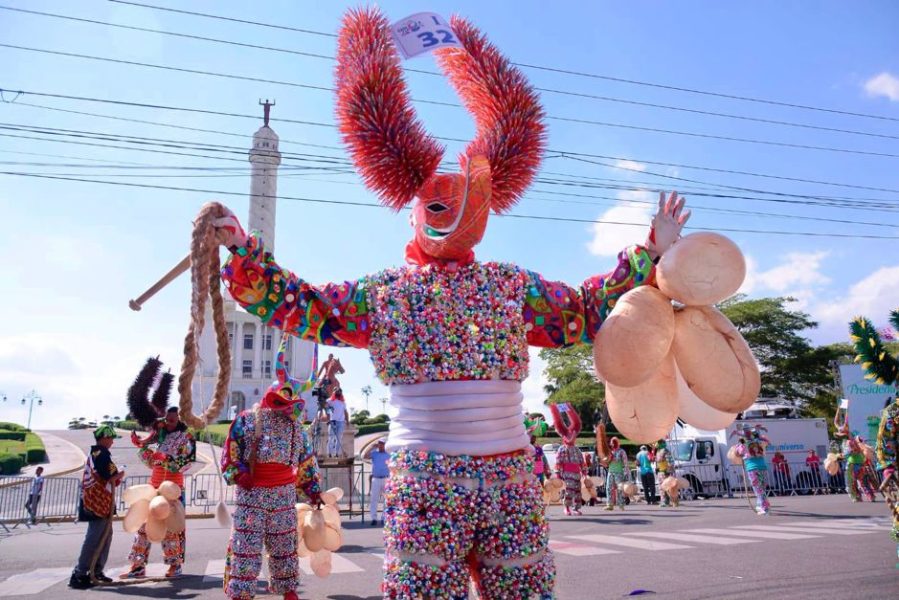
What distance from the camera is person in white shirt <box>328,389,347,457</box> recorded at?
16391mm

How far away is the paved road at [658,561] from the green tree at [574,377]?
2017cm

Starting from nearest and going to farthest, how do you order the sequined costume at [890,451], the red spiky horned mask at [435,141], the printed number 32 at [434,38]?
the red spiky horned mask at [435,141] < the printed number 32 at [434,38] < the sequined costume at [890,451]

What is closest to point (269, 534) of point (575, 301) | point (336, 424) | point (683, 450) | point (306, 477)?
point (306, 477)

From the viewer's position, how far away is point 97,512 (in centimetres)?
664

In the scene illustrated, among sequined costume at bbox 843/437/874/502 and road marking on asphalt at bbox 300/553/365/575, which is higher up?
sequined costume at bbox 843/437/874/502

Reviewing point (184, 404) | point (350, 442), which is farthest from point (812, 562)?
point (350, 442)

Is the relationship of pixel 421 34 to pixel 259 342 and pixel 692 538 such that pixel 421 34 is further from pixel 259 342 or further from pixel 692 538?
pixel 259 342

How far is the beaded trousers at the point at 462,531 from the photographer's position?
2.28m

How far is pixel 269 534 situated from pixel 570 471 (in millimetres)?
8513

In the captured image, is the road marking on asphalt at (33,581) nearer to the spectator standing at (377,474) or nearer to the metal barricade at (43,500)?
the spectator standing at (377,474)

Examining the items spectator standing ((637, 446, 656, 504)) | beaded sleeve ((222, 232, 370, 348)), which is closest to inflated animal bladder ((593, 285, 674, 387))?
beaded sleeve ((222, 232, 370, 348))

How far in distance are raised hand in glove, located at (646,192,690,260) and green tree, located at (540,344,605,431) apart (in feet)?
90.6

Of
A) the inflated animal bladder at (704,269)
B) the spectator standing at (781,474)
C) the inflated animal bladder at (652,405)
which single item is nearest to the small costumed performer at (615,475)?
the spectator standing at (781,474)

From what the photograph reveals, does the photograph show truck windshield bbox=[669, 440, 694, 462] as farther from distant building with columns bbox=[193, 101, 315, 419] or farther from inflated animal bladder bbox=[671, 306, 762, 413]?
distant building with columns bbox=[193, 101, 315, 419]
